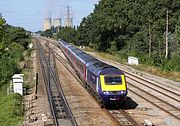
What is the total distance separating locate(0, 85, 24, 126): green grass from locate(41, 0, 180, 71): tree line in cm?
3413

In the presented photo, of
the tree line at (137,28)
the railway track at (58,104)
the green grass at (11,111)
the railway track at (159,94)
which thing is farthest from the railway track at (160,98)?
the tree line at (137,28)

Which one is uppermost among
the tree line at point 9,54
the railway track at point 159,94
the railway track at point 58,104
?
the tree line at point 9,54

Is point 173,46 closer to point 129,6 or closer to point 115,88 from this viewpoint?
point 129,6

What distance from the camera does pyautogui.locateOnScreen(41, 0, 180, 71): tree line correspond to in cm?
6566

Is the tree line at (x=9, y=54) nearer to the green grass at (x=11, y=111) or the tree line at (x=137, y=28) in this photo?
the green grass at (x=11, y=111)

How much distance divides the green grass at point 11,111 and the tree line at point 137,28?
112 ft

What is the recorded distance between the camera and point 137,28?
78875mm

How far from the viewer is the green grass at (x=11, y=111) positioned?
21.0m

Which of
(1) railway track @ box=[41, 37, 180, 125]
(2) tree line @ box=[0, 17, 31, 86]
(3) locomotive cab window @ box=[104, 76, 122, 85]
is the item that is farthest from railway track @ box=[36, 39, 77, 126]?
(2) tree line @ box=[0, 17, 31, 86]

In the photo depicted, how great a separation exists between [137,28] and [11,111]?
58.3m

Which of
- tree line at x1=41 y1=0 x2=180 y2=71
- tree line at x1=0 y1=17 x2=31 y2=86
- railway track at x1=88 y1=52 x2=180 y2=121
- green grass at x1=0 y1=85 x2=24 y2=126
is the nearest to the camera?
green grass at x1=0 y1=85 x2=24 y2=126

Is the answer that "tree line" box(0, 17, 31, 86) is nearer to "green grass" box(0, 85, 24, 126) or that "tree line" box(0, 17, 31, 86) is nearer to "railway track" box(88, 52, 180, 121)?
"green grass" box(0, 85, 24, 126)

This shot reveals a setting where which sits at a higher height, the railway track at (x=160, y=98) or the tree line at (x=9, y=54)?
the tree line at (x=9, y=54)

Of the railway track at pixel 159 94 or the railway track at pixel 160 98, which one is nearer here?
the railway track at pixel 160 98
